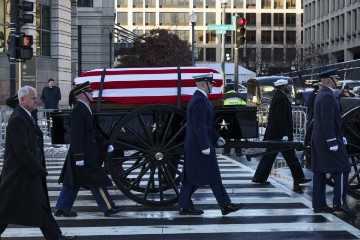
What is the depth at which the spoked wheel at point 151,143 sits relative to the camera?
9.55 meters

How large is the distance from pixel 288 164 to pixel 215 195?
340 cm

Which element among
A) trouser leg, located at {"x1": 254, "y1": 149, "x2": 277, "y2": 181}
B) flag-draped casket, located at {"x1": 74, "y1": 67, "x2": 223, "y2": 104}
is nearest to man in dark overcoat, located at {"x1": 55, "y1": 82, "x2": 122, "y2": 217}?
flag-draped casket, located at {"x1": 74, "y1": 67, "x2": 223, "y2": 104}

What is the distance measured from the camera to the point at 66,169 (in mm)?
9039

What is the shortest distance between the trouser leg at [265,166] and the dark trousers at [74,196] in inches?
153

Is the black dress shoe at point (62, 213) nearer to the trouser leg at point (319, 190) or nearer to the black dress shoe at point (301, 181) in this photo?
the trouser leg at point (319, 190)

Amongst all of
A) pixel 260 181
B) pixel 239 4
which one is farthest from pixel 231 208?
pixel 239 4

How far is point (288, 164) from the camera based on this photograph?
474 inches

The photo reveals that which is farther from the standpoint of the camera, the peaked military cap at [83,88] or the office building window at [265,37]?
the office building window at [265,37]

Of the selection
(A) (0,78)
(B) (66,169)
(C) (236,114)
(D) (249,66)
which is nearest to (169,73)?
(C) (236,114)

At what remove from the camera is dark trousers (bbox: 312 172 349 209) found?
9273mm

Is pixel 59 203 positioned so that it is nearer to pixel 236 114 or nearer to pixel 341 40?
pixel 236 114

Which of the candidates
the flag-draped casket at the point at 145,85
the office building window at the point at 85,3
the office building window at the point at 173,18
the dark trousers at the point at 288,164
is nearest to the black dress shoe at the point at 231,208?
the flag-draped casket at the point at 145,85

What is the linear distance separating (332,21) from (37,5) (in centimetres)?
5583

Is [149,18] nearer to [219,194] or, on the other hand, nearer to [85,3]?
[85,3]
